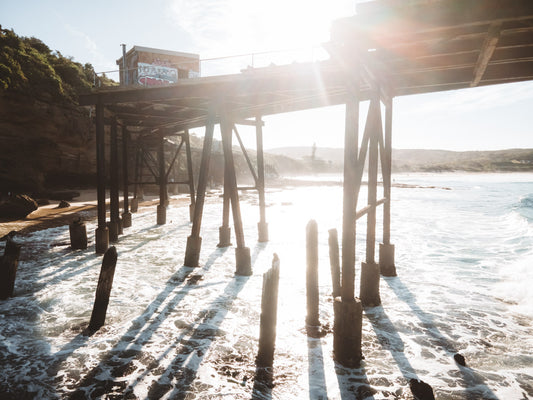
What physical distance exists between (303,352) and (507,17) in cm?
439

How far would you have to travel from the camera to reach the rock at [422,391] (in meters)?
3.07

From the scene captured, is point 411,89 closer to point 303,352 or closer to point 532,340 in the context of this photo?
point 532,340

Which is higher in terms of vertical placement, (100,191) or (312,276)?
(100,191)

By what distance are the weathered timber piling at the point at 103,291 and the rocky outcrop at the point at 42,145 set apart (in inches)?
673

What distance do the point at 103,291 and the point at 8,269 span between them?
2600 mm

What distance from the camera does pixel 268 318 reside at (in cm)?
352

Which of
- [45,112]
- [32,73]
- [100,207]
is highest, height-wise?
[32,73]

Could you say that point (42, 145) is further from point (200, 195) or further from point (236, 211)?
point (236, 211)

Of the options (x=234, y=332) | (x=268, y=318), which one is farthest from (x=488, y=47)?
(x=234, y=332)

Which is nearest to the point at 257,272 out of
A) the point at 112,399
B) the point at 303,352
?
the point at 303,352

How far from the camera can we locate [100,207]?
7996 mm

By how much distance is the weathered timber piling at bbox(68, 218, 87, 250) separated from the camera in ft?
28.1

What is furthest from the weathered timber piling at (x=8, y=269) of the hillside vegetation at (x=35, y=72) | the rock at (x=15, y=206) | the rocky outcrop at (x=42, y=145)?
the hillside vegetation at (x=35, y=72)

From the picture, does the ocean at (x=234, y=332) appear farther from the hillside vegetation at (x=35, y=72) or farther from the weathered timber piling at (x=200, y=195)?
the hillside vegetation at (x=35, y=72)
